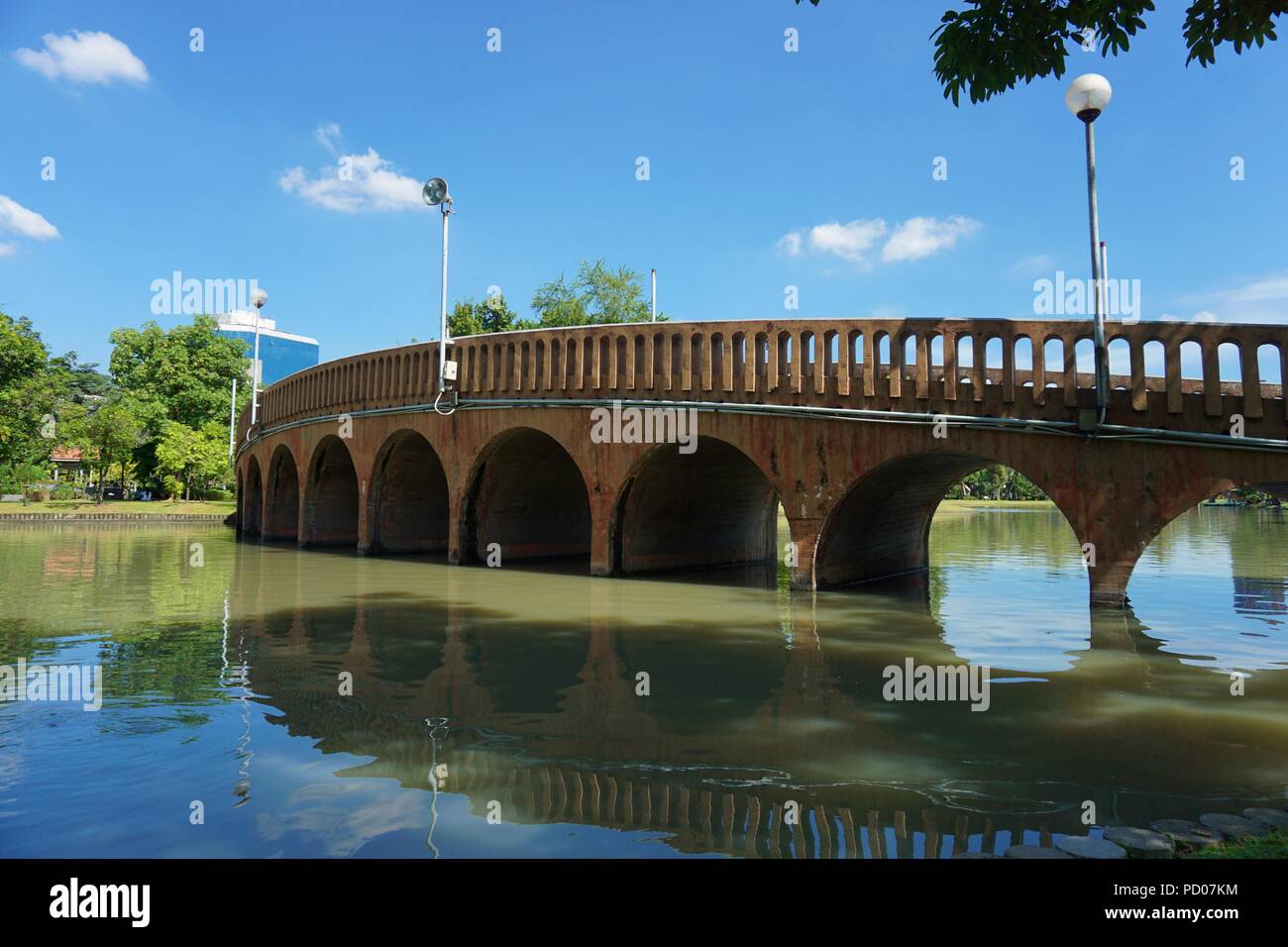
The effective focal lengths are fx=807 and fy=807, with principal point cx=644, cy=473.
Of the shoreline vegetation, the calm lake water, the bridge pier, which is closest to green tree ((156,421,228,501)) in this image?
the shoreline vegetation

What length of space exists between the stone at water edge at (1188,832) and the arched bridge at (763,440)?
341 inches

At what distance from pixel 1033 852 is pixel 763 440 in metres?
12.3

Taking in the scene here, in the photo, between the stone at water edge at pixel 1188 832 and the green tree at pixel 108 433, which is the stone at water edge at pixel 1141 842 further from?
the green tree at pixel 108 433

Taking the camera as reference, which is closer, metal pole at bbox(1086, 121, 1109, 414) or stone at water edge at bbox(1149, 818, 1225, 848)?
stone at water edge at bbox(1149, 818, 1225, 848)

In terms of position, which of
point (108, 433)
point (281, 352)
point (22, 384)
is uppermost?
point (281, 352)

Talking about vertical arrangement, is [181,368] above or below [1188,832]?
above

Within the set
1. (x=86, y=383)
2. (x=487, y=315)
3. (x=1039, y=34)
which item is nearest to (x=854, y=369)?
(x=1039, y=34)

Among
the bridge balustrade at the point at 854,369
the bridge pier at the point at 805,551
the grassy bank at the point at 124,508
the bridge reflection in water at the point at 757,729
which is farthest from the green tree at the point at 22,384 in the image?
the bridge pier at the point at 805,551

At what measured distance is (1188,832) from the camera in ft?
14.3

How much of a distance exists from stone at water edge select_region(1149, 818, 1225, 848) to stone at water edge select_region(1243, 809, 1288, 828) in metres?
0.30

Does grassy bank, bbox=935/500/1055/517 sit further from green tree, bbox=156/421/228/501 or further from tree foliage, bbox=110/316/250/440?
tree foliage, bbox=110/316/250/440

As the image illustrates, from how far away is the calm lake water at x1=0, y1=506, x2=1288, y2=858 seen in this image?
458 centimetres

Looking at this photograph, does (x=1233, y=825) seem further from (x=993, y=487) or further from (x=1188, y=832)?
(x=993, y=487)
